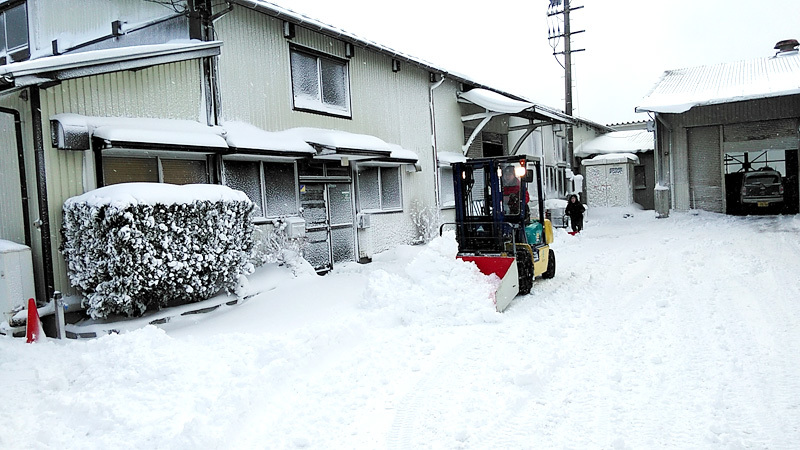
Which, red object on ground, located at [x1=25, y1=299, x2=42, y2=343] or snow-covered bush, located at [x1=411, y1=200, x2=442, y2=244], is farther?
snow-covered bush, located at [x1=411, y1=200, x2=442, y2=244]

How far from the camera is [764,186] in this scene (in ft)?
60.4

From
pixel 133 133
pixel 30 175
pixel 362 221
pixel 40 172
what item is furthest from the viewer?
pixel 362 221

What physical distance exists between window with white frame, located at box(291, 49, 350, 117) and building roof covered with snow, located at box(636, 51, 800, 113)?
1143 cm

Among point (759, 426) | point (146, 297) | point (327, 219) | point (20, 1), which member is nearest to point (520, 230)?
point (327, 219)

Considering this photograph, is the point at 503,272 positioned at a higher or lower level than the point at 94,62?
lower

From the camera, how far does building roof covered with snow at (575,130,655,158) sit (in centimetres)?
2731

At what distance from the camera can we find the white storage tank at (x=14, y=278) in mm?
6236

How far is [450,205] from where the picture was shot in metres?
16.2

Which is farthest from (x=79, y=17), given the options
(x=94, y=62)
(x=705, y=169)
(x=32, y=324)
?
(x=705, y=169)

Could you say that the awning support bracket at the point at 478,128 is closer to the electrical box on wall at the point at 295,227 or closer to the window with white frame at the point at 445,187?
the window with white frame at the point at 445,187

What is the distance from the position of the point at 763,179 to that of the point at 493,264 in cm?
1605

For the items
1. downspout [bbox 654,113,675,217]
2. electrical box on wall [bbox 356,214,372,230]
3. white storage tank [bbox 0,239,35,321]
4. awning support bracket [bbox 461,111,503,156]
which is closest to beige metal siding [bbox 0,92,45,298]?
white storage tank [bbox 0,239,35,321]

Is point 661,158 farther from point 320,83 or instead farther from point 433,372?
point 433,372

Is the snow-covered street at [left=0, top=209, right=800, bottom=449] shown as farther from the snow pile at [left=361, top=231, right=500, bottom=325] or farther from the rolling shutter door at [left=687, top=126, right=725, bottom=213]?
the rolling shutter door at [left=687, top=126, right=725, bottom=213]
